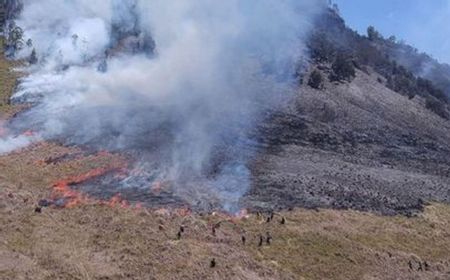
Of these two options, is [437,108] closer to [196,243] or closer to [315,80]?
[315,80]

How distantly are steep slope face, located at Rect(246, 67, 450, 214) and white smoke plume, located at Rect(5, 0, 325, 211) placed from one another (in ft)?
11.4

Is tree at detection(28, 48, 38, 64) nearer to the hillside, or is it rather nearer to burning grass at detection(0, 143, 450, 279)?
the hillside

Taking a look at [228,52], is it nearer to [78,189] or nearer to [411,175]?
[411,175]

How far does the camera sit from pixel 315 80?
10094cm

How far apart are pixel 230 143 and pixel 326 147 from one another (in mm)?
13627

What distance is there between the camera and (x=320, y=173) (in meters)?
62.8

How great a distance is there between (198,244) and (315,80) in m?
63.6

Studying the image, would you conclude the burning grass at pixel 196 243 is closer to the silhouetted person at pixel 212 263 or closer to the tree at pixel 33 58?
the silhouetted person at pixel 212 263

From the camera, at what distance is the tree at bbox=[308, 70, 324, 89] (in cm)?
9981

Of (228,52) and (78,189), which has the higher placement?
(228,52)

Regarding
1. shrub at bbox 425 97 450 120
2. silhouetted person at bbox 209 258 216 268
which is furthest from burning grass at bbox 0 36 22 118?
shrub at bbox 425 97 450 120

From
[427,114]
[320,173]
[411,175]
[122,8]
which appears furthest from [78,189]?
[122,8]

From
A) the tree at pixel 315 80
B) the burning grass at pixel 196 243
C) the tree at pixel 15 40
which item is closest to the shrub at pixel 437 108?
the tree at pixel 315 80

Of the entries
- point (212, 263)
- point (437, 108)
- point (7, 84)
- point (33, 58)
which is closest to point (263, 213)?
point (212, 263)
